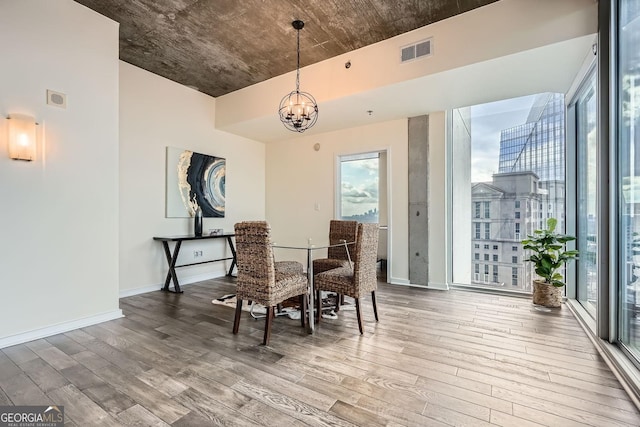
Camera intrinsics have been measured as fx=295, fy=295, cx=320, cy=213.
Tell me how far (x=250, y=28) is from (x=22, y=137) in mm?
2303

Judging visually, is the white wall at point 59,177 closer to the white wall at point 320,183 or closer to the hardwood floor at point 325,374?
the hardwood floor at point 325,374

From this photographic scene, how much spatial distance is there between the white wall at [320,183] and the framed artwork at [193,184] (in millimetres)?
1172

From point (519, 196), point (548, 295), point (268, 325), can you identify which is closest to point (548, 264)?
point (548, 295)

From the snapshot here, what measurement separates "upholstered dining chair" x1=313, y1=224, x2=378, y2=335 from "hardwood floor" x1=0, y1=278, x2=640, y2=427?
1.17 ft

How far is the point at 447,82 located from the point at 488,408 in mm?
3008

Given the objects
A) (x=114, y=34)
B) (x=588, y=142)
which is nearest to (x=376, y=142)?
(x=588, y=142)

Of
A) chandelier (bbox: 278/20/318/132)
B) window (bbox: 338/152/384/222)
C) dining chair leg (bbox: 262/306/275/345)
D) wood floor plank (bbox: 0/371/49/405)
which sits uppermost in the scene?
chandelier (bbox: 278/20/318/132)

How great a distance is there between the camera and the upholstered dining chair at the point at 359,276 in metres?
2.67

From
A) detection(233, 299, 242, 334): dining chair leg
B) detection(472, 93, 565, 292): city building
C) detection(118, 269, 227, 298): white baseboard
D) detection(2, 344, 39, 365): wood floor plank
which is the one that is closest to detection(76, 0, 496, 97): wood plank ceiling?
detection(472, 93, 565, 292): city building

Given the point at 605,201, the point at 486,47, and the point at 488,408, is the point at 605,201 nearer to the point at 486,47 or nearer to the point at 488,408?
the point at 486,47

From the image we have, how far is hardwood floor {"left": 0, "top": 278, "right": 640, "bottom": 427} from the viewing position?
159cm

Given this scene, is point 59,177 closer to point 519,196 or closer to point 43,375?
point 43,375

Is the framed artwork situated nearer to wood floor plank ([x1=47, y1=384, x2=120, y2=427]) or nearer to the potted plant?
wood floor plank ([x1=47, y1=384, x2=120, y2=427])

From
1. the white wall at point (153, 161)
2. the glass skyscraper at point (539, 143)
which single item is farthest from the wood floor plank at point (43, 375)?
the glass skyscraper at point (539, 143)
